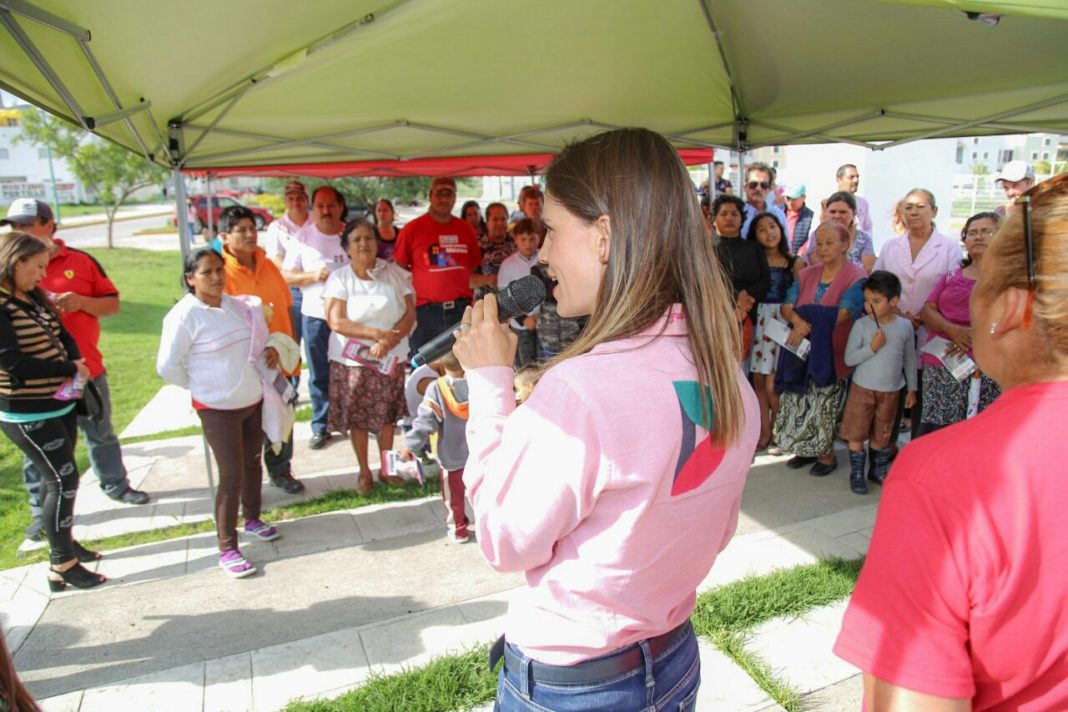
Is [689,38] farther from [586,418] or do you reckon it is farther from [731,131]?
[586,418]

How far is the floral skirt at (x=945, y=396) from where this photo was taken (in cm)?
427

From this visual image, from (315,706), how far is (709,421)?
2.25 m

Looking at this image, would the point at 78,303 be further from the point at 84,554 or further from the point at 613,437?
the point at 613,437

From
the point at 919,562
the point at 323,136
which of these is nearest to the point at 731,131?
the point at 323,136

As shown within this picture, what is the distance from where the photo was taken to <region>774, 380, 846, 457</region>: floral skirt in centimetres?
485

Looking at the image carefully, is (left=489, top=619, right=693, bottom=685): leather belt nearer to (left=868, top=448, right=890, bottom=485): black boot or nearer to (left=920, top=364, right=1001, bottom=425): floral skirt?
(left=920, top=364, right=1001, bottom=425): floral skirt

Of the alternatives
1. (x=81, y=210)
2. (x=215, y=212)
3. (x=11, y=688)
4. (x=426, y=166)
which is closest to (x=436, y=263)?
(x=426, y=166)

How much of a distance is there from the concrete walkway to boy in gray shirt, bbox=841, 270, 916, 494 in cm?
33

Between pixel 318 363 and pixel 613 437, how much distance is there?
502 centimetres

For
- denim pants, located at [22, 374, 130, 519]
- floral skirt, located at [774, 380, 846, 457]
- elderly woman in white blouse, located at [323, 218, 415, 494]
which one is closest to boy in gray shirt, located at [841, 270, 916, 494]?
floral skirt, located at [774, 380, 846, 457]

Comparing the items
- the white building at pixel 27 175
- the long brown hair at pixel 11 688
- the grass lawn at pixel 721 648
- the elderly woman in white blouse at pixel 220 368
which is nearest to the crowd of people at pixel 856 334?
the grass lawn at pixel 721 648

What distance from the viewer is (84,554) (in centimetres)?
382

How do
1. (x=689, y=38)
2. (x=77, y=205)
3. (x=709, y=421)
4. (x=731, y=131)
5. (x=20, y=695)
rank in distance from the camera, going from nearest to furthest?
1. (x=709, y=421)
2. (x=20, y=695)
3. (x=689, y=38)
4. (x=731, y=131)
5. (x=77, y=205)

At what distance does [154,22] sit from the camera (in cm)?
260
